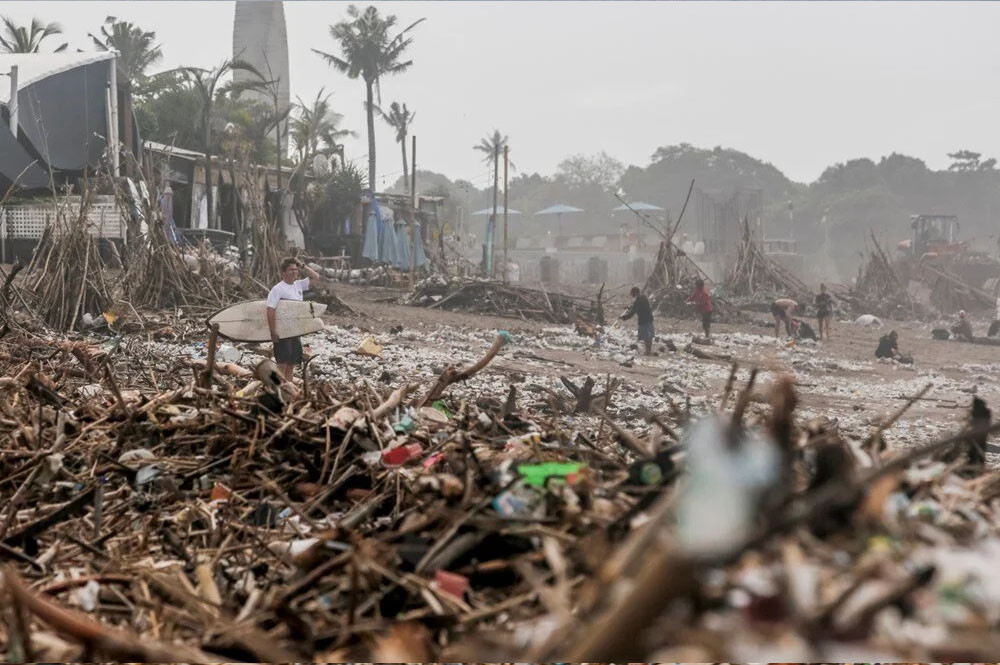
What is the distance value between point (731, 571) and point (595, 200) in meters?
60.7

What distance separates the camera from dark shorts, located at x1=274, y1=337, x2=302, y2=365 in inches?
314

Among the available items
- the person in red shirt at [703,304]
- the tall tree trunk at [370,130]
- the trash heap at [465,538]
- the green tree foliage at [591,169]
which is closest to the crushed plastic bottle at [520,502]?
the trash heap at [465,538]

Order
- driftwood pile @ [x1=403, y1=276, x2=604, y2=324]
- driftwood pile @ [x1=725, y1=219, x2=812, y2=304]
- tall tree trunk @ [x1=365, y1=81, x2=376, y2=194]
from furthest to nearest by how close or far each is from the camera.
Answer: tall tree trunk @ [x1=365, y1=81, x2=376, y2=194]
driftwood pile @ [x1=725, y1=219, x2=812, y2=304]
driftwood pile @ [x1=403, y1=276, x2=604, y2=324]

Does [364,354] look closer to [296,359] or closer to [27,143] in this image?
[296,359]

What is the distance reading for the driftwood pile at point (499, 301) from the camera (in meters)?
17.3

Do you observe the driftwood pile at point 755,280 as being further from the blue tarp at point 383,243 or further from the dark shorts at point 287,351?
the dark shorts at point 287,351

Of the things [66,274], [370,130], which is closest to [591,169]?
[370,130]

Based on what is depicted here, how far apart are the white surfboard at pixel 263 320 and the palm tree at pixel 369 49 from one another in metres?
28.8

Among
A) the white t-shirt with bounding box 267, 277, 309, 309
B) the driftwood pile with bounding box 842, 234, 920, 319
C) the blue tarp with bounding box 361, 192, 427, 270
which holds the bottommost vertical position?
the driftwood pile with bounding box 842, 234, 920, 319

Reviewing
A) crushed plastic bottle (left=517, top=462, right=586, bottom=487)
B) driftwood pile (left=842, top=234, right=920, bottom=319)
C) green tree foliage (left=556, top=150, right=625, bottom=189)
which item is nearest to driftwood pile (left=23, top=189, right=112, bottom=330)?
crushed plastic bottle (left=517, top=462, right=586, bottom=487)

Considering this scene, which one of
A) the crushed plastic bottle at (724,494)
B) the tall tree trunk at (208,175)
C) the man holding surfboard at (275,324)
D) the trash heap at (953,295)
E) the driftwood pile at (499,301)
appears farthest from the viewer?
the trash heap at (953,295)

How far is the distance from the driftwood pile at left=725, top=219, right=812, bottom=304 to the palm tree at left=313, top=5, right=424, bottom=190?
17.8m

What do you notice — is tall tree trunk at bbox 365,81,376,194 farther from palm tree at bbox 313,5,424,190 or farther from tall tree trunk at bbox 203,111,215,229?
tall tree trunk at bbox 203,111,215,229

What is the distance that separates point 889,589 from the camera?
1.56 meters
